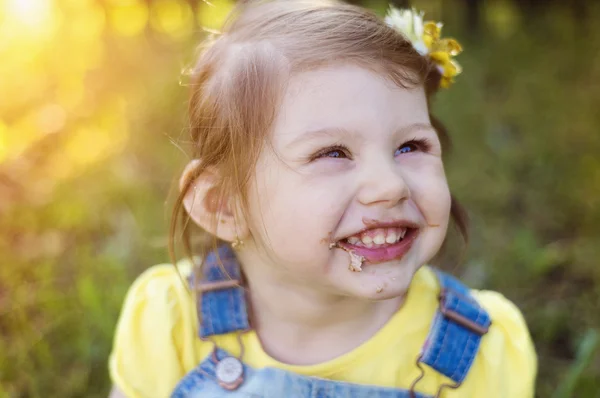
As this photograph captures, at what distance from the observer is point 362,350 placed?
133 centimetres

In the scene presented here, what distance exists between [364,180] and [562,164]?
1.82 meters

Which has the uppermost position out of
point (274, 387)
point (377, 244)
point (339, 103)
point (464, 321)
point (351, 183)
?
point (339, 103)

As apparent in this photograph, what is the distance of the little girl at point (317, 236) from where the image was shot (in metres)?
1.16

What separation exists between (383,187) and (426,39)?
369 mm

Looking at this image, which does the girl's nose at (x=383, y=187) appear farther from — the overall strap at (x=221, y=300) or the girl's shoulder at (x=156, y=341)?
the girl's shoulder at (x=156, y=341)

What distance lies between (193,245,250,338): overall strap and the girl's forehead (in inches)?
13.8

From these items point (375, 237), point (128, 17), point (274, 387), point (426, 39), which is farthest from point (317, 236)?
point (128, 17)

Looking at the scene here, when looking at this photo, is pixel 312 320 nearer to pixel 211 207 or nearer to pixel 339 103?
pixel 211 207

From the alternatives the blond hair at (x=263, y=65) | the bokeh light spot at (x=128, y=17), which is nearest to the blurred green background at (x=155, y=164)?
Result: the bokeh light spot at (x=128, y=17)

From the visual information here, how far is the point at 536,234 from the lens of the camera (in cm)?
236

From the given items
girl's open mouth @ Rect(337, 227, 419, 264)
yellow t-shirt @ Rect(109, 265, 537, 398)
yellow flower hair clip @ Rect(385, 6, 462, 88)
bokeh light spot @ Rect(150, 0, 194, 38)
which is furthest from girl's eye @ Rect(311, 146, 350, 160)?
bokeh light spot @ Rect(150, 0, 194, 38)

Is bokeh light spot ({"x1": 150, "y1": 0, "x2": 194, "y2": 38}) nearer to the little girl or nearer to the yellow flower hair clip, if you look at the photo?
the little girl

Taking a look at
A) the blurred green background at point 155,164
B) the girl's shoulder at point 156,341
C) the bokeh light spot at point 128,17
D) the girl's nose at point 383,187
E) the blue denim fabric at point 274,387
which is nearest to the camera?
the girl's nose at point 383,187

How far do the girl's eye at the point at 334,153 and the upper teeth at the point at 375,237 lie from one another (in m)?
0.13
